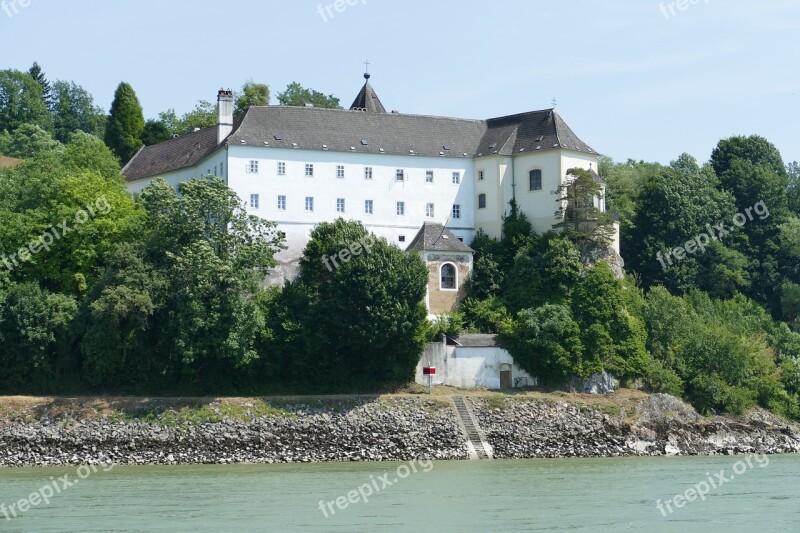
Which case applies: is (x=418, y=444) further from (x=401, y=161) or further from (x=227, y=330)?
(x=401, y=161)

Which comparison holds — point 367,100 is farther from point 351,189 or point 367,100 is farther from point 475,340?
point 475,340

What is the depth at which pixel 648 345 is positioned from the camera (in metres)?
61.9

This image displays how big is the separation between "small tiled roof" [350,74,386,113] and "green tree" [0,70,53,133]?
138 ft

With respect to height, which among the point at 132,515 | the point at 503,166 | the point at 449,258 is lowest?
the point at 132,515

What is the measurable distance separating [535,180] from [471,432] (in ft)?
59.2

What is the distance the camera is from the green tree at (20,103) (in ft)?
379

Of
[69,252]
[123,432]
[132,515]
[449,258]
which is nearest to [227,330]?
[123,432]

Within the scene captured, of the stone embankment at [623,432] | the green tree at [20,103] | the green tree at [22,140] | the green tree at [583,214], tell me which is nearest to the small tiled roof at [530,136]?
the green tree at [583,214]

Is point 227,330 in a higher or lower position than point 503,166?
lower

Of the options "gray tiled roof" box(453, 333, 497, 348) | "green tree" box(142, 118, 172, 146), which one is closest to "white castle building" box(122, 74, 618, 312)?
"gray tiled roof" box(453, 333, 497, 348)

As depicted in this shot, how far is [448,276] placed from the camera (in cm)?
6381

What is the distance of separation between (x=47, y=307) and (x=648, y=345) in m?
27.2

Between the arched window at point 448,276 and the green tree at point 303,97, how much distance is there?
110ft

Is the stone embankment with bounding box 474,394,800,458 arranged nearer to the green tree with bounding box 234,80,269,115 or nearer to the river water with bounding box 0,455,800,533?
the river water with bounding box 0,455,800,533
